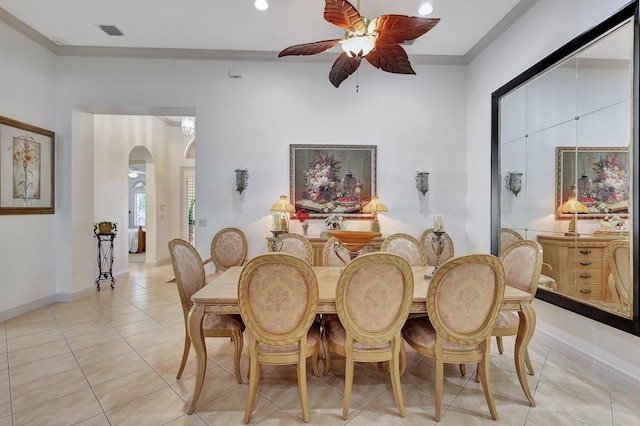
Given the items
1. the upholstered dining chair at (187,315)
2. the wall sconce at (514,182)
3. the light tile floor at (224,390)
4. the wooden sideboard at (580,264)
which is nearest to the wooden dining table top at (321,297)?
the upholstered dining chair at (187,315)

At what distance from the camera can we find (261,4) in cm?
313

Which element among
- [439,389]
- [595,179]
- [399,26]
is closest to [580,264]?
[595,179]

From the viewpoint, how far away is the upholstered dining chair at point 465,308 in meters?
1.73

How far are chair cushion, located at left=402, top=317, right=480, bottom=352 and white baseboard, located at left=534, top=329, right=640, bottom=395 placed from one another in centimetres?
129

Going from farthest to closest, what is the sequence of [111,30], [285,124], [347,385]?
[285,124], [111,30], [347,385]

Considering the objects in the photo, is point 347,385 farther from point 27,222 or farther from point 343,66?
point 27,222

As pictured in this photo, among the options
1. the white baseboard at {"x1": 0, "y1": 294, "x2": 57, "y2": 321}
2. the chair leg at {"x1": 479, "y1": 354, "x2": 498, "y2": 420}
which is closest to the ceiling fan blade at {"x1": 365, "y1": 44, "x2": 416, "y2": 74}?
the chair leg at {"x1": 479, "y1": 354, "x2": 498, "y2": 420}

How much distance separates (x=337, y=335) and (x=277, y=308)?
52cm

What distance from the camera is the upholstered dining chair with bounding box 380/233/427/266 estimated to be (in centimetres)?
304

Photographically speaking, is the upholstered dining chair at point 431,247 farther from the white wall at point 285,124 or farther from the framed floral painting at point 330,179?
the framed floral painting at point 330,179

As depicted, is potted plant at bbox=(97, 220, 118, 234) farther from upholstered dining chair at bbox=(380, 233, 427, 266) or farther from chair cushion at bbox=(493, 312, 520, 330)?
chair cushion at bbox=(493, 312, 520, 330)

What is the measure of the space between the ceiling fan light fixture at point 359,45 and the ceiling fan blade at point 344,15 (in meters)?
0.08

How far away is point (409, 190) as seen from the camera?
433 centimetres

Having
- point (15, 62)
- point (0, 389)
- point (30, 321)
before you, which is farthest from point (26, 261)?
point (15, 62)
